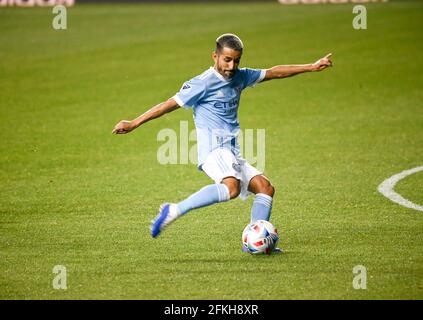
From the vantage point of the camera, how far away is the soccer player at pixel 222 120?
8047 millimetres

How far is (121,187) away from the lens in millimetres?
11078

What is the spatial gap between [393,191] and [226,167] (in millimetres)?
3138

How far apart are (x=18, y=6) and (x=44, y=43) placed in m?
5.50

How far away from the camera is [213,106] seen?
328 inches

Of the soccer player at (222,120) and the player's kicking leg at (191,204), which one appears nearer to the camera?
the player's kicking leg at (191,204)

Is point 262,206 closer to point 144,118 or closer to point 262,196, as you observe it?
point 262,196

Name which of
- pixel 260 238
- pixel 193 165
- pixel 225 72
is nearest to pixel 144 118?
pixel 225 72

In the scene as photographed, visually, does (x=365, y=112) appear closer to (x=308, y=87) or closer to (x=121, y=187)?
(x=308, y=87)

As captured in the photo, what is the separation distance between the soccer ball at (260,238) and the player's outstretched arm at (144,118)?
1246 mm

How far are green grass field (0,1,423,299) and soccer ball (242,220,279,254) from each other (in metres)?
0.10

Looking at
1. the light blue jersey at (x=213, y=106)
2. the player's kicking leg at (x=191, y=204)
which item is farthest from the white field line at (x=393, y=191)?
the player's kicking leg at (x=191, y=204)

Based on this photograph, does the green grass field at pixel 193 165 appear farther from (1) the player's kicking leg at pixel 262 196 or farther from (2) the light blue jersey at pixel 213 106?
(2) the light blue jersey at pixel 213 106

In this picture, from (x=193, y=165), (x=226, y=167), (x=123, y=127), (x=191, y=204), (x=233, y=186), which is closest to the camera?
(x=123, y=127)

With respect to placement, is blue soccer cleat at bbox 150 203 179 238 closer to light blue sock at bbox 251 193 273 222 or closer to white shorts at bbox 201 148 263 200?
white shorts at bbox 201 148 263 200
